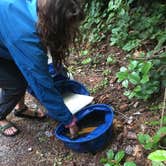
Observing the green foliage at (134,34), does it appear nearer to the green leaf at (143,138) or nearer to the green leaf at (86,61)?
the green leaf at (86,61)

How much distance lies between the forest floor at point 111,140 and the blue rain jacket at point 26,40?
58 centimetres

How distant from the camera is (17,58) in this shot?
2.25 m

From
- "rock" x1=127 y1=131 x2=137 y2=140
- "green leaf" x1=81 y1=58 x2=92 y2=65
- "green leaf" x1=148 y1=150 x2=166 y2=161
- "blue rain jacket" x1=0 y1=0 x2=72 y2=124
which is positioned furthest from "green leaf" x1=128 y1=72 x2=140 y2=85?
"green leaf" x1=148 y1=150 x2=166 y2=161

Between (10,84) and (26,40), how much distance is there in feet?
2.24

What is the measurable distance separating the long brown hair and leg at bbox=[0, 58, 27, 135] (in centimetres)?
63

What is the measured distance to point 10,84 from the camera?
2756mm

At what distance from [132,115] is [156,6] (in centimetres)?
117

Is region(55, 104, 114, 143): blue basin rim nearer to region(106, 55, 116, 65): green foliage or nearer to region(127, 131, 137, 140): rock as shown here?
region(127, 131, 137, 140): rock

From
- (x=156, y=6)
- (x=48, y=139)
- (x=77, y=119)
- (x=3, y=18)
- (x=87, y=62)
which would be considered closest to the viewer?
(x=3, y=18)

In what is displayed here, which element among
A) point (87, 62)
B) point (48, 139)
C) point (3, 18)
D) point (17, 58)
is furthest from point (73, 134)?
point (87, 62)

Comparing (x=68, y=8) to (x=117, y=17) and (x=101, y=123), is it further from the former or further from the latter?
(x=117, y=17)

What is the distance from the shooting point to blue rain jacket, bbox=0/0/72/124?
2133 millimetres

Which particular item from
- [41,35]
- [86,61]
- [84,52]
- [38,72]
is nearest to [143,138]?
[38,72]

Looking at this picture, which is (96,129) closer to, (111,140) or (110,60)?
(111,140)
